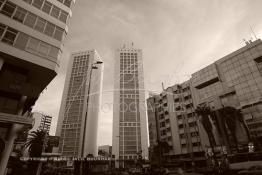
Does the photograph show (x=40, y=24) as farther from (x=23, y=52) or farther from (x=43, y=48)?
(x=23, y=52)

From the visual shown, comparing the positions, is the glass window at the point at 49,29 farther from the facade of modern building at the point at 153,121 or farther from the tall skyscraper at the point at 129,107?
the tall skyscraper at the point at 129,107

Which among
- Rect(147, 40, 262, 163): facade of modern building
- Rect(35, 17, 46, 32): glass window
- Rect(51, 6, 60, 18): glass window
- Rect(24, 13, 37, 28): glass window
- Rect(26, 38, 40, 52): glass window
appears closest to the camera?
Rect(26, 38, 40, 52): glass window

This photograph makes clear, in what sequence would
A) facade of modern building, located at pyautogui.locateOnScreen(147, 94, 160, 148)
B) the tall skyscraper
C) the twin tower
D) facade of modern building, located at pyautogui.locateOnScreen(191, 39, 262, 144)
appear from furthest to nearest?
1. the twin tower
2. the tall skyscraper
3. facade of modern building, located at pyautogui.locateOnScreen(147, 94, 160, 148)
4. facade of modern building, located at pyautogui.locateOnScreen(191, 39, 262, 144)

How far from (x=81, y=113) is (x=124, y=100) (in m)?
34.2

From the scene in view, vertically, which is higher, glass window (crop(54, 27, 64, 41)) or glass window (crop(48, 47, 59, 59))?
glass window (crop(54, 27, 64, 41))

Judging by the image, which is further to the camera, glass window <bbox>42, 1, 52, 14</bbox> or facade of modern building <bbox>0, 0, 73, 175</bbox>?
glass window <bbox>42, 1, 52, 14</bbox>

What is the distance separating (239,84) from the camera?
2172 inches

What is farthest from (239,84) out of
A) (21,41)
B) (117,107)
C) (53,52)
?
(117,107)

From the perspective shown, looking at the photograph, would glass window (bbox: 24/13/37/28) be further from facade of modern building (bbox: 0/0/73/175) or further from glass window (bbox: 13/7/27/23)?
glass window (bbox: 13/7/27/23)

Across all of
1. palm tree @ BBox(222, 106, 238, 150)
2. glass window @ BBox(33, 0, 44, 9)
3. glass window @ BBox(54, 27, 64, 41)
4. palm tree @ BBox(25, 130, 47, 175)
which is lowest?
palm tree @ BBox(25, 130, 47, 175)

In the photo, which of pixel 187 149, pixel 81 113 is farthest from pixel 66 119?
pixel 187 149

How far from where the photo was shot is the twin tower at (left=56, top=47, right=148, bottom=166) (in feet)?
415

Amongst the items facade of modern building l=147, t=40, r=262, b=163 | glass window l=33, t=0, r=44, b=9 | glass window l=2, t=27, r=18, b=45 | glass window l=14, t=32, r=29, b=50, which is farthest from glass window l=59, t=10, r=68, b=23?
facade of modern building l=147, t=40, r=262, b=163

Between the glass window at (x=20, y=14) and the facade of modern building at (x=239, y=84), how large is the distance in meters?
56.8
